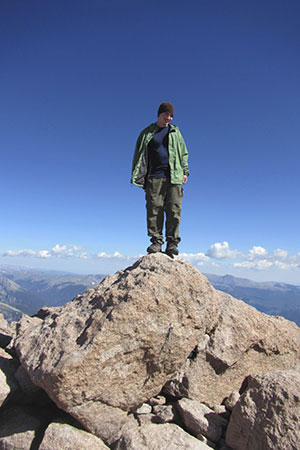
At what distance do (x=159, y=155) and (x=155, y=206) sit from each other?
2073 millimetres

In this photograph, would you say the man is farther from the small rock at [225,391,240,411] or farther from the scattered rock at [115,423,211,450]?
the scattered rock at [115,423,211,450]

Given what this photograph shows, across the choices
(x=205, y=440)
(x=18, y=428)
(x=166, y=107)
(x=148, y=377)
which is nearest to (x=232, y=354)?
(x=205, y=440)

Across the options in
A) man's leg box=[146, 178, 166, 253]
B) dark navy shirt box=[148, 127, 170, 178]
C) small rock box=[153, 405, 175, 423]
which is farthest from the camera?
dark navy shirt box=[148, 127, 170, 178]

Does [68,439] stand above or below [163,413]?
below

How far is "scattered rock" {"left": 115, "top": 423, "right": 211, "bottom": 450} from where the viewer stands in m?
5.83

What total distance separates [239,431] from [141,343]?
10.1 feet

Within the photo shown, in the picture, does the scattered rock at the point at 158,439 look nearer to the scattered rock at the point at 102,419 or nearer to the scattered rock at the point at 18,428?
the scattered rock at the point at 102,419

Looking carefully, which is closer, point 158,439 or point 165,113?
point 158,439

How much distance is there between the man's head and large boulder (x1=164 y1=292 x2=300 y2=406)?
24.1 ft

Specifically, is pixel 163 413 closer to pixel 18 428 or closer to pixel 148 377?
pixel 148 377

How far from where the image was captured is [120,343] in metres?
6.39

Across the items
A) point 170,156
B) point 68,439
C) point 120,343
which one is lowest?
point 68,439

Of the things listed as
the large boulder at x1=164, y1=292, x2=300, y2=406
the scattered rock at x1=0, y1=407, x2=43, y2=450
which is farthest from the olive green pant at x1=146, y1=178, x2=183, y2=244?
the scattered rock at x1=0, y1=407, x2=43, y2=450

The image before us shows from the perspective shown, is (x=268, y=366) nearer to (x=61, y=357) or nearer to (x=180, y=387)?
(x=180, y=387)
